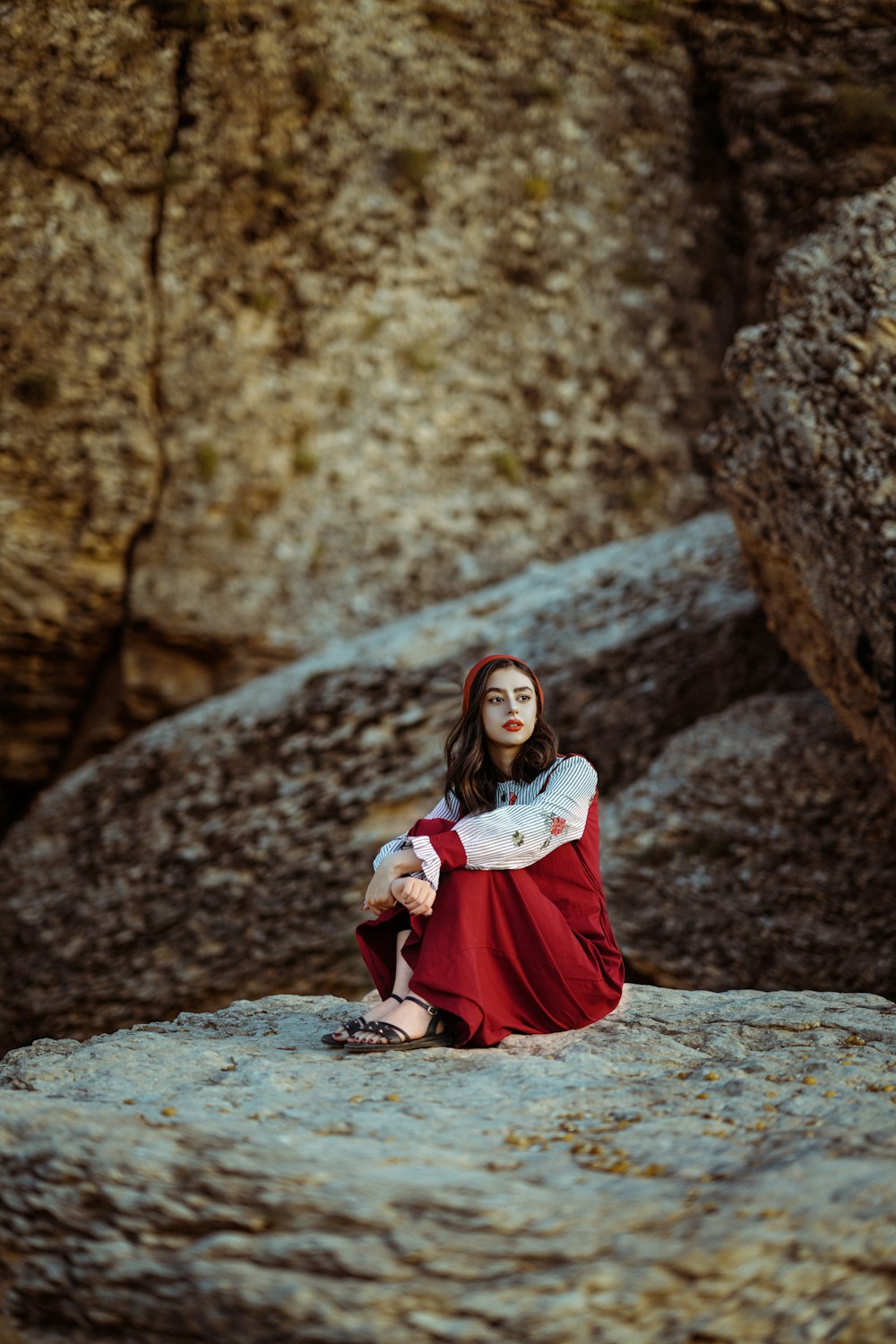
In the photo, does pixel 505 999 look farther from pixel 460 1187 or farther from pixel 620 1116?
pixel 460 1187

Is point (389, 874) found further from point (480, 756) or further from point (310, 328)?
point (310, 328)

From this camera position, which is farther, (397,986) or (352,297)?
(352,297)

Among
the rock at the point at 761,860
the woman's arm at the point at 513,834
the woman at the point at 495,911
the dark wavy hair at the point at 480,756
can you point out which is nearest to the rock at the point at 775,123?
the rock at the point at 761,860

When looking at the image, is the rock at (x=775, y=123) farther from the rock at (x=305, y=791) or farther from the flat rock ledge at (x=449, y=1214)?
the flat rock ledge at (x=449, y=1214)

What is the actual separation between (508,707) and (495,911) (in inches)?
24.0

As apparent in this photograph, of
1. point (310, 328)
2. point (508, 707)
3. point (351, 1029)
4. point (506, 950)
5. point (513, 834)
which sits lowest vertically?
point (351, 1029)

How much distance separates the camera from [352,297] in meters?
7.48

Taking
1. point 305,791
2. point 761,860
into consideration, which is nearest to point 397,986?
point 761,860

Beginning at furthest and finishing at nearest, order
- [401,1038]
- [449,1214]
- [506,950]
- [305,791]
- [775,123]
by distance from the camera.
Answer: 1. [775,123]
2. [305,791]
3. [506,950]
4. [401,1038]
5. [449,1214]

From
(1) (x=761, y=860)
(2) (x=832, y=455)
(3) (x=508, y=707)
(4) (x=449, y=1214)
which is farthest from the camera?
(1) (x=761, y=860)

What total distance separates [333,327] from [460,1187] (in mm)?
6336

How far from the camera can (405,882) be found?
2.95m

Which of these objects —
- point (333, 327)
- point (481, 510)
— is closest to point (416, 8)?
point (333, 327)

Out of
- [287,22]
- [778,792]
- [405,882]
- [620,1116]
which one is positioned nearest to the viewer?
[620,1116]
